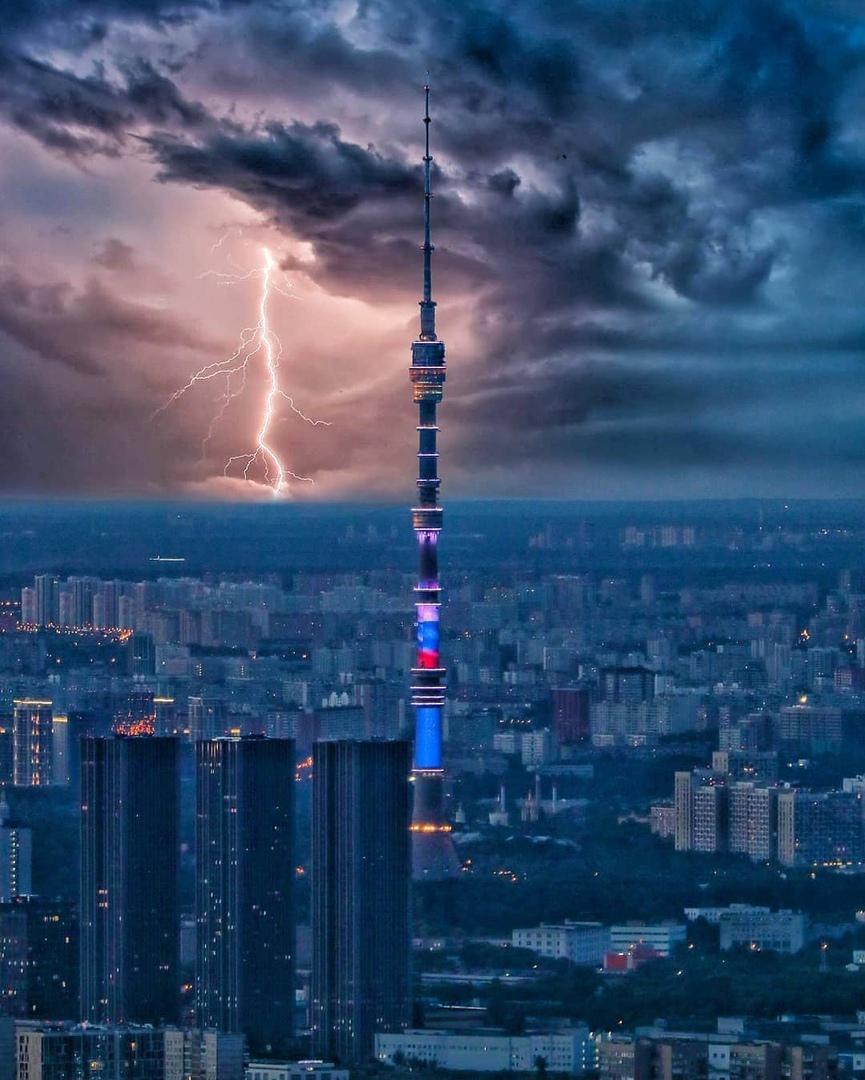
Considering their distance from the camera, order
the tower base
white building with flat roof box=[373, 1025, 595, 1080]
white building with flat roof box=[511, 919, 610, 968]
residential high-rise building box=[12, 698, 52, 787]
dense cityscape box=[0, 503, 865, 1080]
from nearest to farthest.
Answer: white building with flat roof box=[373, 1025, 595, 1080] → dense cityscape box=[0, 503, 865, 1080] → white building with flat roof box=[511, 919, 610, 968] → the tower base → residential high-rise building box=[12, 698, 52, 787]

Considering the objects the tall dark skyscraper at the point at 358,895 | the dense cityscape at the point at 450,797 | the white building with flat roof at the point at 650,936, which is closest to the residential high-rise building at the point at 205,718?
the dense cityscape at the point at 450,797

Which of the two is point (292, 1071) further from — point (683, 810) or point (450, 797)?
point (683, 810)

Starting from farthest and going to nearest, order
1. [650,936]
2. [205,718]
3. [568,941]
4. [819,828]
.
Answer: [819,828] → [205,718] → [650,936] → [568,941]

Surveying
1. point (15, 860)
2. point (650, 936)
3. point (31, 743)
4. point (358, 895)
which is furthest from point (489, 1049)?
point (31, 743)

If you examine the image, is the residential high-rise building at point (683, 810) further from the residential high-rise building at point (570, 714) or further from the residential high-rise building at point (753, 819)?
the residential high-rise building at point (570, 714)

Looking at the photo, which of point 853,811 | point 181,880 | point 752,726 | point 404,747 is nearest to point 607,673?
point 752,726

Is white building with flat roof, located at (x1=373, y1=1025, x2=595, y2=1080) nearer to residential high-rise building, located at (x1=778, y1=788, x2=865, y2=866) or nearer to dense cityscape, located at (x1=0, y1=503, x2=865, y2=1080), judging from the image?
dense cityscape, located at (x1=0, y1=503, x2=865, y2=1080)

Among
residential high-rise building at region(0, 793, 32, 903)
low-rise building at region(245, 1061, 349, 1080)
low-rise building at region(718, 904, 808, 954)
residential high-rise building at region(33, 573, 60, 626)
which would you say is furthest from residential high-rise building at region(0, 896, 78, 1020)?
residential high-rise building at region(33, 573, 60, 626)
